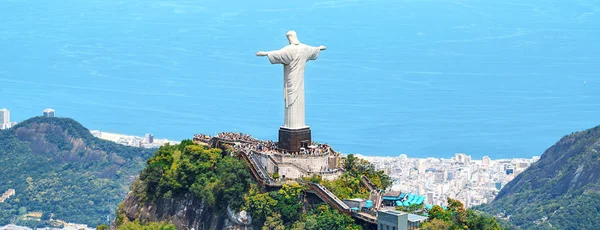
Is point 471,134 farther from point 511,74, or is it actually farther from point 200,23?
point 200,23

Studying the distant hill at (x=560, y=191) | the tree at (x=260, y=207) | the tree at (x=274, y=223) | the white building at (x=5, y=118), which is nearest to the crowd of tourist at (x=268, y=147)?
the tree at (x=260, y=207)

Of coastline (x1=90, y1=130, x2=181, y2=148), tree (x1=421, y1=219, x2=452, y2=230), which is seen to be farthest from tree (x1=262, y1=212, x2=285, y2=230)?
coastline (x1=90, y1=130, x2=181, y2=148)

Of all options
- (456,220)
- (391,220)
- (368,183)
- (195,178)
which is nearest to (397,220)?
(391,220)

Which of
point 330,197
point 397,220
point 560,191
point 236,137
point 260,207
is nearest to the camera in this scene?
point 397,220

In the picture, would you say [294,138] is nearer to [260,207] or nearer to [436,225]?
[260,207]

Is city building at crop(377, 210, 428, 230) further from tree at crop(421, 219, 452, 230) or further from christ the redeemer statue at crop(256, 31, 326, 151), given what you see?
christ the redeemer statue at crop(256, 31, 326, 151)

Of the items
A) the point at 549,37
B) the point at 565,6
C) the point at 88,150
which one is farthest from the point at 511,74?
the point at 88,150

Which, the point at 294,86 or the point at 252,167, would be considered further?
the point at 252,167
